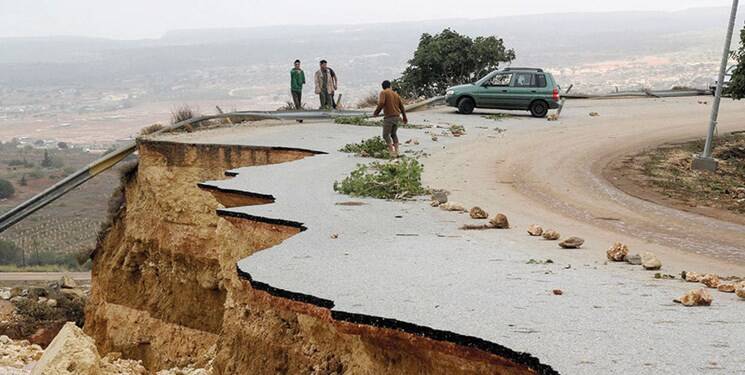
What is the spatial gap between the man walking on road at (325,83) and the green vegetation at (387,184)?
45.1 ft

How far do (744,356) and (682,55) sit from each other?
17403cm

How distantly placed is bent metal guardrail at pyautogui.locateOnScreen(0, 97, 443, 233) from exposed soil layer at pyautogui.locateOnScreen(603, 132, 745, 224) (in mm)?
9463

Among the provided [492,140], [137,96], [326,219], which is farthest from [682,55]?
[326,219]

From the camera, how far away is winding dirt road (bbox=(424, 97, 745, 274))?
14.0 metres

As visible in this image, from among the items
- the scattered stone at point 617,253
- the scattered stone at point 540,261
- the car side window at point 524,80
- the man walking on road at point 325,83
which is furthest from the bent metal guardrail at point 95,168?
the scattered stone at point 617,253

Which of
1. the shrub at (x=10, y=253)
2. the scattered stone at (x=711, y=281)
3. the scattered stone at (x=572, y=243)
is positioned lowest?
the shrub at (x=10, y=253)

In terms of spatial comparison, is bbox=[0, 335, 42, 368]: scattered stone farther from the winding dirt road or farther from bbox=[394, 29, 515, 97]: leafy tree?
bbox=[394, 29, 515, 97]: leafy tree

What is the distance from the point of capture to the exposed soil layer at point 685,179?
18.2 m

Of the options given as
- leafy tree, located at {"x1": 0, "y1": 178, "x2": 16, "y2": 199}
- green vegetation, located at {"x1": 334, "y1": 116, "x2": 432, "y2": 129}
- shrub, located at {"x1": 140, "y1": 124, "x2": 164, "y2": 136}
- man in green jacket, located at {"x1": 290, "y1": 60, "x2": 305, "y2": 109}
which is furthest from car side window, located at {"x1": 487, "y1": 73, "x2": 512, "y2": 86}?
leafy tree, located at {"x1": 0, "y1": 178, "x2": 16, "y2": 199}

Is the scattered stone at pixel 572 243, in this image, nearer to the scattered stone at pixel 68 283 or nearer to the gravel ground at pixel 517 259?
the gravel ground at pixel 517 259

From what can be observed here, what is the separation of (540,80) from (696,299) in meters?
22.8

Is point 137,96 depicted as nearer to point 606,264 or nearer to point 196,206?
point 196,206

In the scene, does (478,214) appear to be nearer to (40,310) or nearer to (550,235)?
(550,235)

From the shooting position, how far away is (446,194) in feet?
54.9
